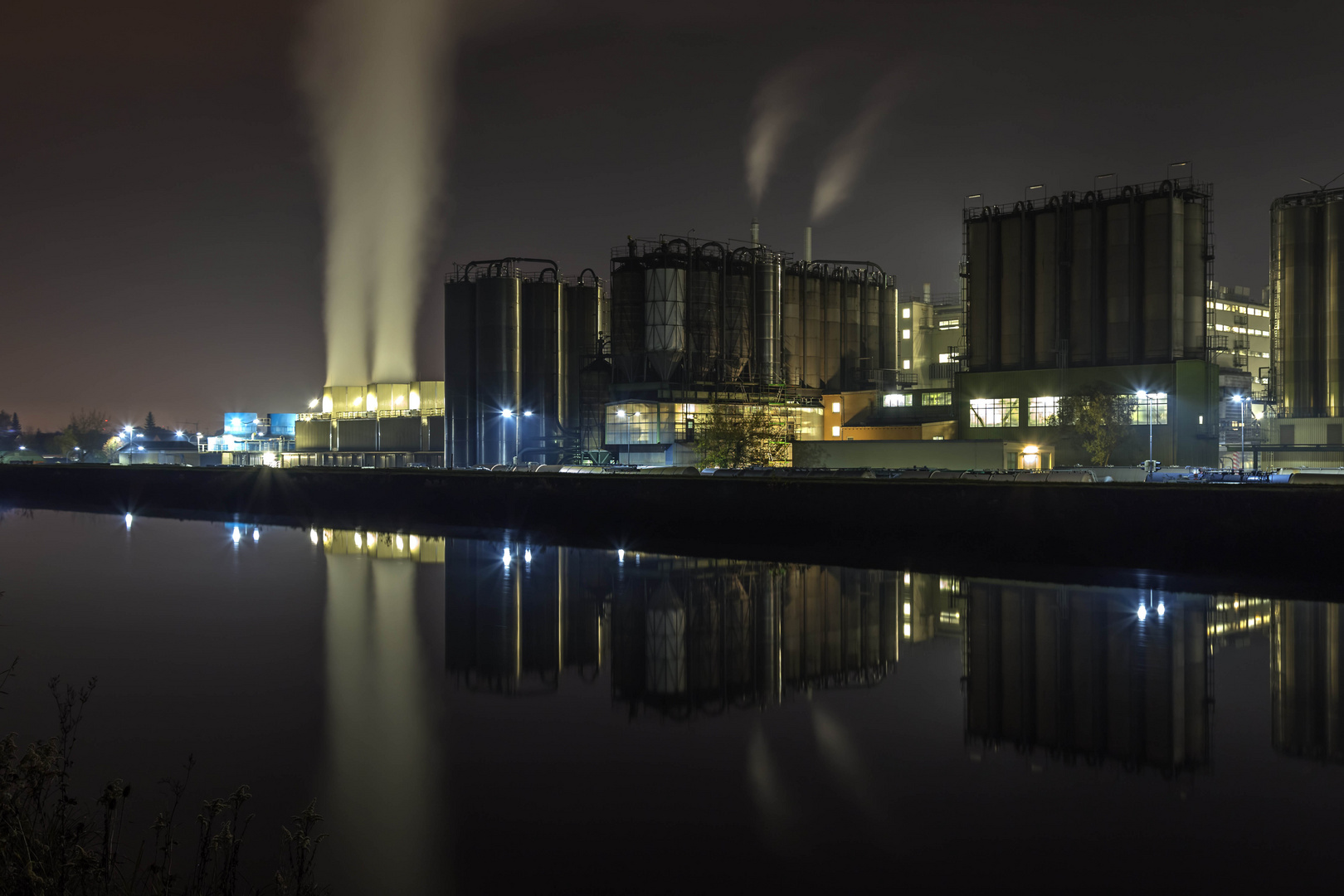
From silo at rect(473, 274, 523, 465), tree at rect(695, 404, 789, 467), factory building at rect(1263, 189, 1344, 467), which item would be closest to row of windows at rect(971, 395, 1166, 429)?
tree at rect(695, 404, 789, 467)

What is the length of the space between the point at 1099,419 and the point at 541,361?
145 ft

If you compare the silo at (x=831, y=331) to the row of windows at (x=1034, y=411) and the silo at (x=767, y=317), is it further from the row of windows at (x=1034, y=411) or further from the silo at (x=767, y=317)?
the row of windows at (x=1034, y=411)

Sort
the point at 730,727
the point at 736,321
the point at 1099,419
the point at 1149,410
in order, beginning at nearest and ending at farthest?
the point at 730,727 < the point at 1099,419 < the point at 1149,410 < the point at 736,321

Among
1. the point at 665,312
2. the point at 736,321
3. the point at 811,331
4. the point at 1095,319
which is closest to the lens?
the point at 1095,319

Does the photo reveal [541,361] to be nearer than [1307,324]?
No

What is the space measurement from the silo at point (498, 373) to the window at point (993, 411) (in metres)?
36.3

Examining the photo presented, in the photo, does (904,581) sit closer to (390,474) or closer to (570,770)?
(570,770)

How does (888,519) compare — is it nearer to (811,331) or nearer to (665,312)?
(665,312)

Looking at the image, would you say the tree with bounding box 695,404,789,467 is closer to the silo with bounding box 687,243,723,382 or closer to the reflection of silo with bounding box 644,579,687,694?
the silo with bounding box 687,243,723,382

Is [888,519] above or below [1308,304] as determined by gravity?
below

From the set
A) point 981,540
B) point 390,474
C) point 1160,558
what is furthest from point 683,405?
point 1160,558

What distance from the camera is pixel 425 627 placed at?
97.5 feet

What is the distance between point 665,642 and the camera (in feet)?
88.6

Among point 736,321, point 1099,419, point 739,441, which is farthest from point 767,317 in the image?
point 1099,419
